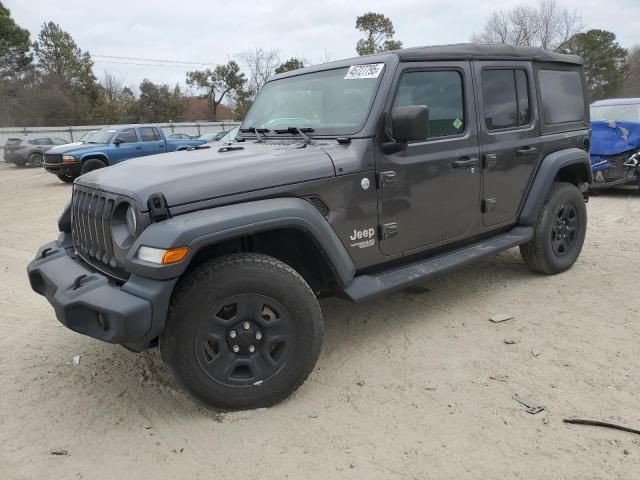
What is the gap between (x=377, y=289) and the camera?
329 cm

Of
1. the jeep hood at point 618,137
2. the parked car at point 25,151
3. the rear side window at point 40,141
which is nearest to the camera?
the jeep hood at point 618,137

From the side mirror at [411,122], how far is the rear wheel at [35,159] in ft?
79.2

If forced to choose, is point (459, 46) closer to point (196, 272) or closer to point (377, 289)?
point (377, 289)

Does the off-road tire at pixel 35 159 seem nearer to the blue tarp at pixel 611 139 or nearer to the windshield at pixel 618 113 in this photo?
the windshield at pixel 618 113

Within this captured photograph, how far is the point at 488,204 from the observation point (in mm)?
4137

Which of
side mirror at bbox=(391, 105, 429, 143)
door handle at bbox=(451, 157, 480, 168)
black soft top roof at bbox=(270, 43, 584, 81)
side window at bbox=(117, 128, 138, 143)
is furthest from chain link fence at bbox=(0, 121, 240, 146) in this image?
side mirror at bbox=(391, 105, 429, 143)

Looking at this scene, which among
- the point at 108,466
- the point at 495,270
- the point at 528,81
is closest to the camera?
the point at 108,466

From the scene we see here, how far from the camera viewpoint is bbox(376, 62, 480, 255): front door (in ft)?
11.3

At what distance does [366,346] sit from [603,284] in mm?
2463

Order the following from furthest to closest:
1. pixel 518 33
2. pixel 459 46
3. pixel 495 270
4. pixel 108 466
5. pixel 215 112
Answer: pixel 215 112
pixel 518 33
pixel 495 270
pixel 459 46
pixel 108 466

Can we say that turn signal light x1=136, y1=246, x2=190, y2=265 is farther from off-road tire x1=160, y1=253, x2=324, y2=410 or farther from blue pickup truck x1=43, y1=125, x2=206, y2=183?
blue pickup truck x1=43, y1=125, x2=206, y2=183

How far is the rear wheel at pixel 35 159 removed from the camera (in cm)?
2316

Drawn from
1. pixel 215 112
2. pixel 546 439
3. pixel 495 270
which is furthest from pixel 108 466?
pixel 215 112

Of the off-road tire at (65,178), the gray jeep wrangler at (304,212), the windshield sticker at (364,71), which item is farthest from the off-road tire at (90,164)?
the windshield sticker at (364,71)
